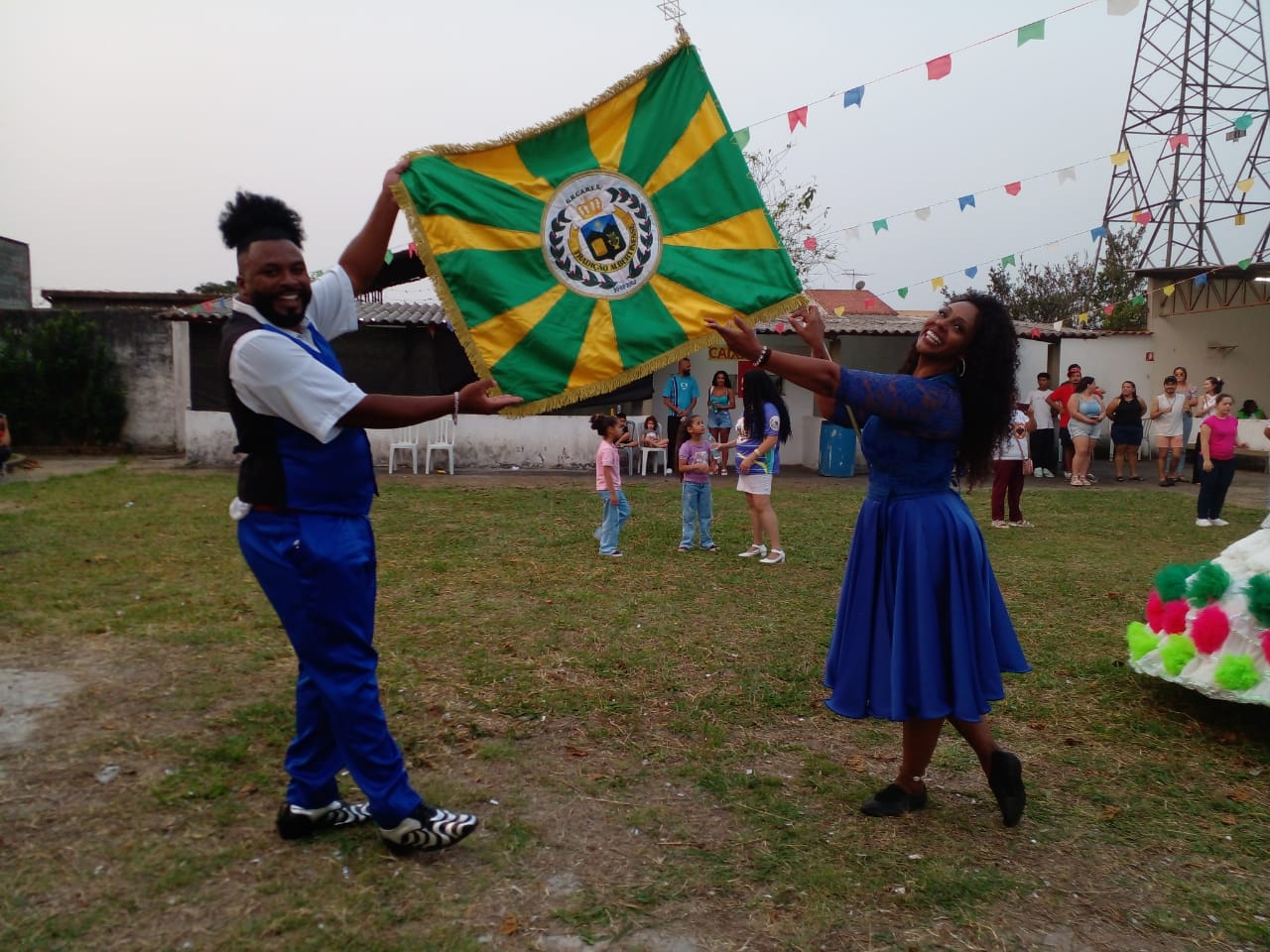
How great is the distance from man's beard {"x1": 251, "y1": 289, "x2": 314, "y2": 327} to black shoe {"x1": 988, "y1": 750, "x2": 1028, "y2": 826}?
286 centimetres

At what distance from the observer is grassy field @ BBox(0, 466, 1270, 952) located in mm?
2730

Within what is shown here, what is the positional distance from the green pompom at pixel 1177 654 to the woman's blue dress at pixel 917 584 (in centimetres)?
147

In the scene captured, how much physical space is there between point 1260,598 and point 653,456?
485 inches

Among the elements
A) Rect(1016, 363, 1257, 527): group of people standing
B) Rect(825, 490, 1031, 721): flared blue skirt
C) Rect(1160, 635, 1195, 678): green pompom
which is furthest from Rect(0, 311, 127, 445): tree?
Rect(1160, 635, 1195, 678): green pompom

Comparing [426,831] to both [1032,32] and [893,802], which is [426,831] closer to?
[893,802]

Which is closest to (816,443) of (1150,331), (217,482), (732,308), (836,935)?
(1150,331)

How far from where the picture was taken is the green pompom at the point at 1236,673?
3967 mm

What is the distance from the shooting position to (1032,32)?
6801 millimetres

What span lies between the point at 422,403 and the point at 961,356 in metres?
1.87

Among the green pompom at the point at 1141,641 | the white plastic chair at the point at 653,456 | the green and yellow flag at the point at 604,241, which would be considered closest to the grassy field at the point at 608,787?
the green pompom at the point at 1141,641

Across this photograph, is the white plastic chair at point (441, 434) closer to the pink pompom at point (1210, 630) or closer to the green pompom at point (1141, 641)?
the green pompom at point (1141, 641)

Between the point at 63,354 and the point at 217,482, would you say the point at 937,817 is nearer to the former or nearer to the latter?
the point at 217,482

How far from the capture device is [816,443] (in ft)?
57.8

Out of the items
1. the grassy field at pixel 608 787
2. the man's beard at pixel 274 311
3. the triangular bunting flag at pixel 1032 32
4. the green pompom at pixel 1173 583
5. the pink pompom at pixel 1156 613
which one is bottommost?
the grassy field at pixel 608 787
